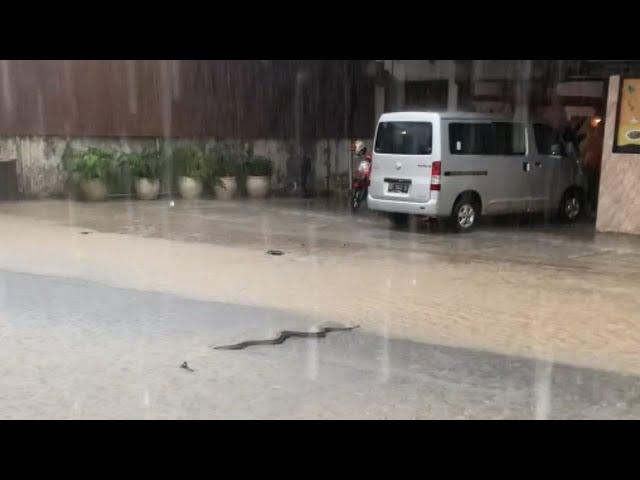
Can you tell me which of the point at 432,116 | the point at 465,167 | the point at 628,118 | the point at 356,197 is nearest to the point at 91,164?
the point at 356,197

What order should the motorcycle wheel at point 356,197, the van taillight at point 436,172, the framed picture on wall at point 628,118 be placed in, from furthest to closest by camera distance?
1. the motorcycle wheel at point 356,197
2. the framed picture on wall at point 628,118
3. the van taillight at point 436,172

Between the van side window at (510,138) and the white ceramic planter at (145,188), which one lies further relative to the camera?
the white ceramic planter at (145,188)

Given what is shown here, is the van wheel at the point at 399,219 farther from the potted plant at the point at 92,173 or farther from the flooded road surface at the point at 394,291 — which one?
the potted plant at the point at 92,173

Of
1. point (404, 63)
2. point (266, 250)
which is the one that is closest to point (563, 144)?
point (266, 250)

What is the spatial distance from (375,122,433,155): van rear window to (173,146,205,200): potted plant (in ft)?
20.6

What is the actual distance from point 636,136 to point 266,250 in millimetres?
6264

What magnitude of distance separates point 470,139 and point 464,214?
1244mm

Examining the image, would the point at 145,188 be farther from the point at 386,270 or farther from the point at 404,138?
the point at 386,270

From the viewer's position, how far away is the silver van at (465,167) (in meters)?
11.5

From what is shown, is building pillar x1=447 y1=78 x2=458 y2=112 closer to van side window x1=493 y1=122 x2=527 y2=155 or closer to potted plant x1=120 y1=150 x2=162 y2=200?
van side window x1=493 y1=122 x2=527 y2=155

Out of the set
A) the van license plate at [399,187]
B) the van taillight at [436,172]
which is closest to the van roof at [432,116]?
the van taillight at [436,172]

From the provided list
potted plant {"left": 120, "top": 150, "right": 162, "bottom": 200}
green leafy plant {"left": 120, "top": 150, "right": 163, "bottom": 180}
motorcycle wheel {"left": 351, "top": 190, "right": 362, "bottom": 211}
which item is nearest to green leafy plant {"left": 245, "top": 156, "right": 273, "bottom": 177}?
green leafy plant {"left": 120, "top": 150, "right": 163, "bottom": 180}

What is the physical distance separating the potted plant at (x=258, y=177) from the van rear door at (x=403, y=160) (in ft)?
20.0

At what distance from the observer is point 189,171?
17219mm
